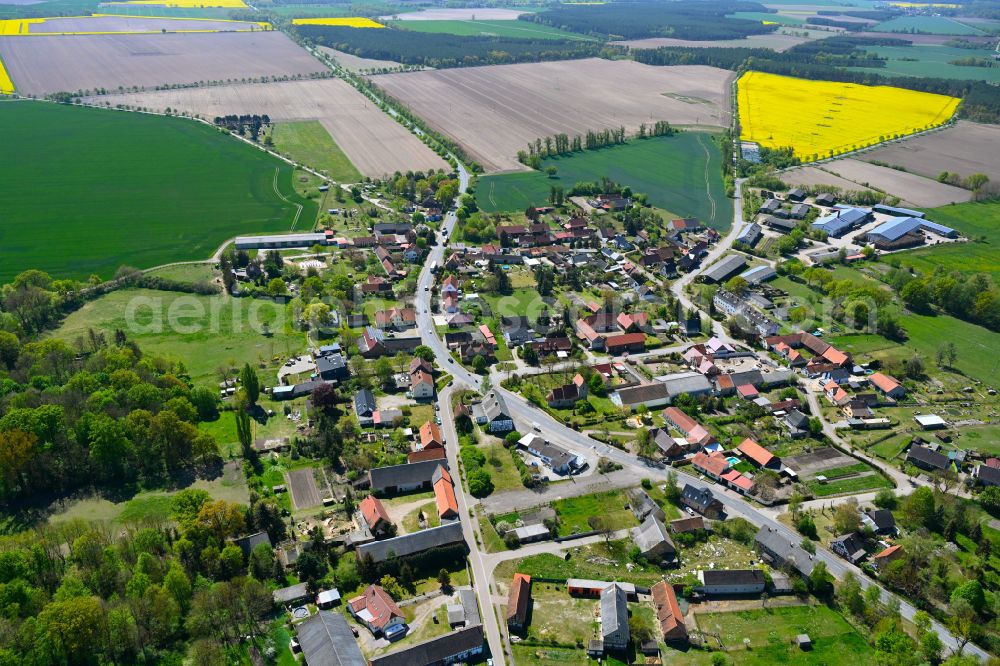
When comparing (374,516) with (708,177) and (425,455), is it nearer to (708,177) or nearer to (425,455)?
(425,455)

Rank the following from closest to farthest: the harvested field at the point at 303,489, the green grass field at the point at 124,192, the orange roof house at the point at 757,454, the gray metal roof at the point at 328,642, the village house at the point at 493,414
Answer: the gray metal roof at the point at 328,642 → the harvested field at the point at 303,489 → the orange roof house at the point at 757,454 → the village house at the point at 493,414 → the green grass field at the point at 124,192

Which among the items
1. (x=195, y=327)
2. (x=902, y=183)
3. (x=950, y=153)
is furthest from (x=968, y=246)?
(x=195, y=327)

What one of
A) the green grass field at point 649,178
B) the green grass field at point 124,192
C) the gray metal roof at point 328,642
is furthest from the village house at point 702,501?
the green grass field at point 124,192

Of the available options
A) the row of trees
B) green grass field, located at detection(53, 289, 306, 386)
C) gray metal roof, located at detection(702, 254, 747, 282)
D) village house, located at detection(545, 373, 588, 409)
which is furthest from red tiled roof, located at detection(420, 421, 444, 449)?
gray metal roof, located at detection(702, 254, 747, 282)

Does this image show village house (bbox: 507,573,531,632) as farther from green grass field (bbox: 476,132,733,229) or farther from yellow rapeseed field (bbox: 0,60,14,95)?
yellow rapeseed field (bbox: 0,60,14,95)

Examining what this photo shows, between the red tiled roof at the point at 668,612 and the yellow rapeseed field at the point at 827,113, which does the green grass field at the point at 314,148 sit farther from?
the red tiled roof at the point at 668,612

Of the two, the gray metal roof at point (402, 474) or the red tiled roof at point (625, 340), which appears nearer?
the gray metal roof at point (402, 474)

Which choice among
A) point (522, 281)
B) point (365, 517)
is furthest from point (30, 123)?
point (365, 517)
